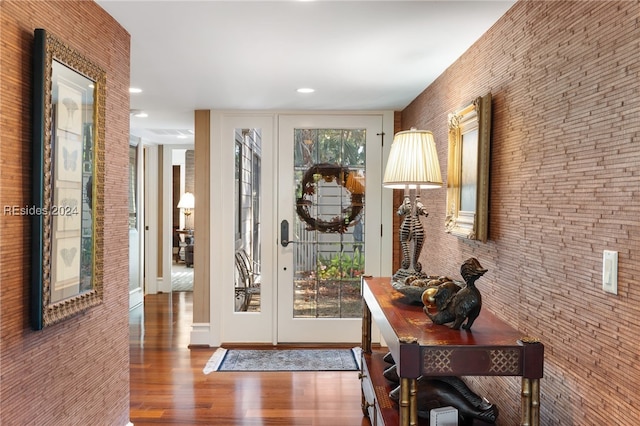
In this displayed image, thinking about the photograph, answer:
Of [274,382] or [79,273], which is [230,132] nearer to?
[274,382]

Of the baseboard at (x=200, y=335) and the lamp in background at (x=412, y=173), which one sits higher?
the lamp in background at (x=412, y=173)

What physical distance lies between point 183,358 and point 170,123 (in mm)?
2585

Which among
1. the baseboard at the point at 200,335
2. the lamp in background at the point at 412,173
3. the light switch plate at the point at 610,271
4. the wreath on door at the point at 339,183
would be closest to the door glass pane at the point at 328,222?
the wreath on door at the point at 339,183

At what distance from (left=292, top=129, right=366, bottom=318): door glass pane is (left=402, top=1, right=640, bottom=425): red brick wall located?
2.14 m

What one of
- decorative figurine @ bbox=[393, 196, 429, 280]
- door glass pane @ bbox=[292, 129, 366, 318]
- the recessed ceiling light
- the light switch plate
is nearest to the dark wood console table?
the light switch plate

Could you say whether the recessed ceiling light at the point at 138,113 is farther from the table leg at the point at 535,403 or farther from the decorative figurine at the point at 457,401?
the table leg at the point at 535,403

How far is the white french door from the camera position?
438 cm

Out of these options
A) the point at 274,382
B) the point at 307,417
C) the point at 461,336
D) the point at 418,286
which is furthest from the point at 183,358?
the point at 461,336

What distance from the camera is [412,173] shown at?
227 centimetres

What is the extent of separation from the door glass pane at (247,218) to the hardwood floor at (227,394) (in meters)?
0.63

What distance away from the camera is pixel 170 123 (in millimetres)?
5145

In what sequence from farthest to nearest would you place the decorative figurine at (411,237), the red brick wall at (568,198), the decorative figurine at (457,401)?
the decorative figurine at (411,237) → the decorative figurine at (457,401) → the red brick wall at (568,198)

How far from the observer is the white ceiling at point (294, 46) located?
208 centimetres

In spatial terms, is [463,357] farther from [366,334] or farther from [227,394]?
[227,394]
